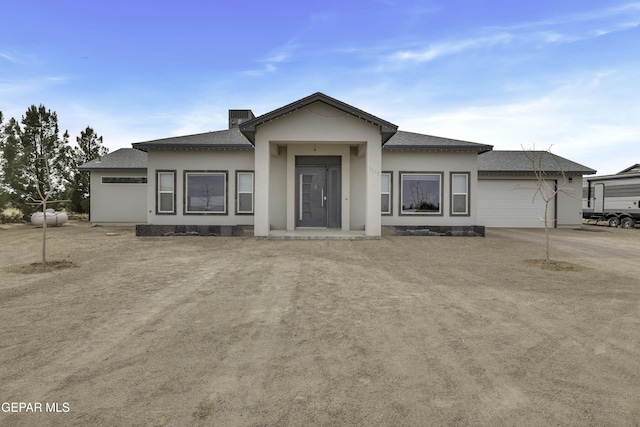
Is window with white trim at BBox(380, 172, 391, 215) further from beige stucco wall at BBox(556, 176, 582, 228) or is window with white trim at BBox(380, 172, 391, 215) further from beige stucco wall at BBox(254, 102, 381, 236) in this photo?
beige stucco wall at BBox(556, 176, 582, 228)

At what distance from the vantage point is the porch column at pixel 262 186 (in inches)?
522

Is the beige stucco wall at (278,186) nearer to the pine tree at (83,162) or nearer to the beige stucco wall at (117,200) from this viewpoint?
the beige stucco wall at (117,200)

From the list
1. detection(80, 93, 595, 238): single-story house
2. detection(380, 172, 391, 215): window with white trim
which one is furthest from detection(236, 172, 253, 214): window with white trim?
detection(380, 172, 391, 215): window with white trim

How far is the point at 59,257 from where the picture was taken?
9.77 m

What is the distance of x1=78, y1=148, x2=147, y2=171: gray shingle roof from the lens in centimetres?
1934

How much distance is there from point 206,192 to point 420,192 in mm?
9781

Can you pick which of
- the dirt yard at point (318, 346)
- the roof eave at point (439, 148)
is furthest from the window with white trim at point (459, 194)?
the dirt yard at point (318, 346)

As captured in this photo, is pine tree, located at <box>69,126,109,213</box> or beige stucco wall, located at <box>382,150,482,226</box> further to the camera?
pine tree, located at <box>69,126,109,213</box>

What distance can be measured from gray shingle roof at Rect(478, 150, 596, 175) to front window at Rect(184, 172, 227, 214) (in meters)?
14.1

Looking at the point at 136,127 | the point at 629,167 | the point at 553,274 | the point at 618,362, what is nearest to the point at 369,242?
the point at 553,274

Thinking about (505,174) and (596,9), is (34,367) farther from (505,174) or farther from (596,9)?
(505,174)

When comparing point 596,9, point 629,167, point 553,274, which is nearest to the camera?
point 553,274

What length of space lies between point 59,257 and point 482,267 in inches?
446

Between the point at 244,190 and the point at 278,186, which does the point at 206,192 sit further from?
the point at 278,186
